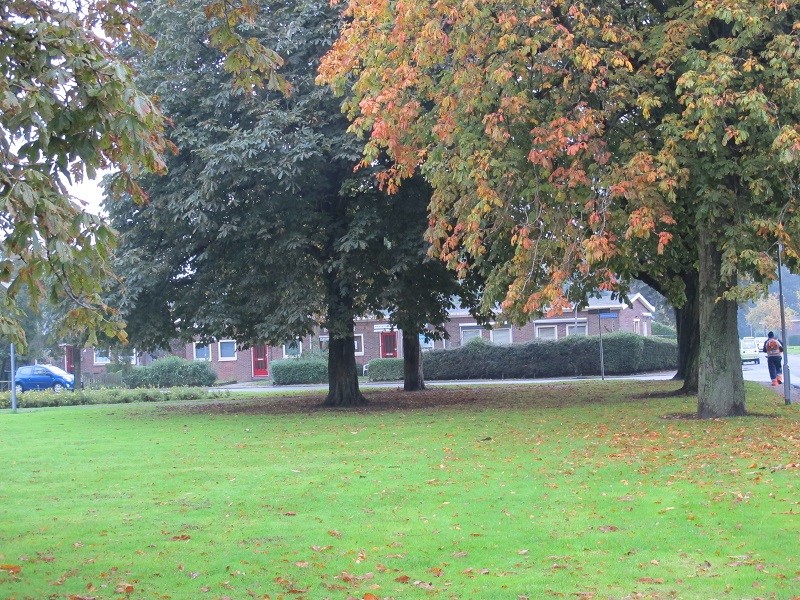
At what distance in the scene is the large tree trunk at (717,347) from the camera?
17.7 meters

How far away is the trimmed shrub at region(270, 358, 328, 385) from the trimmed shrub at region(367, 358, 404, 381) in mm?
2596

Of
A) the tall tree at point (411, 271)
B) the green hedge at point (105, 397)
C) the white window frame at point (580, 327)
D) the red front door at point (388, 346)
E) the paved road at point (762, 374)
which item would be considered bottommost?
the paved road at point (762, 374)

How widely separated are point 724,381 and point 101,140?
13.9m

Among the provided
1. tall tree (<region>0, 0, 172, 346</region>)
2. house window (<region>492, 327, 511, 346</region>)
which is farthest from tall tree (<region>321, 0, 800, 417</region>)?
house window (<region>492, 327, 511, 346</region>)

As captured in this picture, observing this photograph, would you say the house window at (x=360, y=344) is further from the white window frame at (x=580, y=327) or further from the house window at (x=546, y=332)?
the white window frame at (x=580, y=327)

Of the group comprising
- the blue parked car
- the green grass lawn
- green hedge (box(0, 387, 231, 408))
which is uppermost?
the blue parked car

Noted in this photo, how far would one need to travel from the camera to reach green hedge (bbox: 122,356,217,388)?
2169 inches

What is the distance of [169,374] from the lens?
5528 centimetres

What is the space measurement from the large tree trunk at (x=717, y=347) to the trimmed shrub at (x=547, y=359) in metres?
30.5

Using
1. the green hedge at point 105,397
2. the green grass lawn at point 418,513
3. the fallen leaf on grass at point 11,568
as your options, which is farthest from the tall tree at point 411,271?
the fallen leaf on grass at point 11,568

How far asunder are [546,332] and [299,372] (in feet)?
53.4

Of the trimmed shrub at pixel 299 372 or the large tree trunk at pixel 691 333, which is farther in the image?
the trimmed shrub at pixel 299 372

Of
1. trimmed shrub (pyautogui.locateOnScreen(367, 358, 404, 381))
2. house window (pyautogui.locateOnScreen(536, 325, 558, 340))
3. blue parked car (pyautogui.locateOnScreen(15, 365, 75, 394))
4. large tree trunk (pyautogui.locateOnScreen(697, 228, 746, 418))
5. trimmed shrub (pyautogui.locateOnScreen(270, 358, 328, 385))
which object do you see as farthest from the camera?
house window (pyautogui.locateOnScreen(536, 325, 558, 340))

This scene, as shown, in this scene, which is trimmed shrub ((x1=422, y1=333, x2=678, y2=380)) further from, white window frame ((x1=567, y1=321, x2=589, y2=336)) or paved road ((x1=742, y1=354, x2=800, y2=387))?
white window frame ((x1=567, y1=321, x2=589, y2=336))
